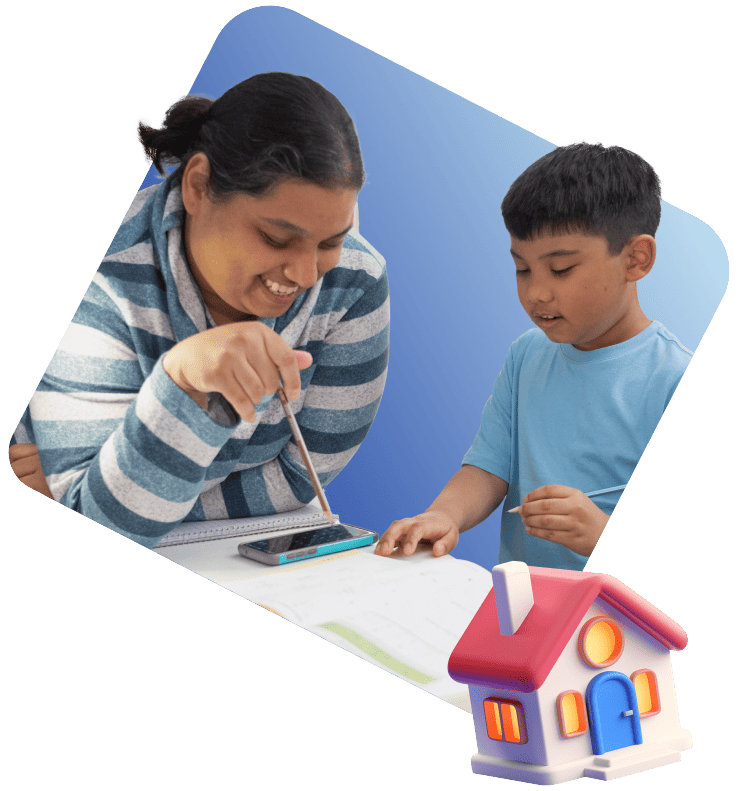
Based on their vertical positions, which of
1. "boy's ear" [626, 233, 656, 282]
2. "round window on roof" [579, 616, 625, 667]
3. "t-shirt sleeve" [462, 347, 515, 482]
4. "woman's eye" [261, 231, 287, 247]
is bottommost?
"round window on roof" [579, 616, 625, 667]

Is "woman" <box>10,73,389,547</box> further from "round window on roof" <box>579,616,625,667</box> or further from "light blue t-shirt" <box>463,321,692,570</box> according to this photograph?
"round window on roof" <box>579,616,625,667</box>

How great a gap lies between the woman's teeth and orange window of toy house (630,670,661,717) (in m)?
0.64

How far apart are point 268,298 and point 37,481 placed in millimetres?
441

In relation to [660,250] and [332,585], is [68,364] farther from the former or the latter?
[660,250]

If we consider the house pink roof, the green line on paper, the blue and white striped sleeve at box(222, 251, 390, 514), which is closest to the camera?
the house pink roof

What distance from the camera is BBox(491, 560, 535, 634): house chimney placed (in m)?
1.01

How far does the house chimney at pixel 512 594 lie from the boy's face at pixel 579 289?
350 millimetres

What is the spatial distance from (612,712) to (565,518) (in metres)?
0.25

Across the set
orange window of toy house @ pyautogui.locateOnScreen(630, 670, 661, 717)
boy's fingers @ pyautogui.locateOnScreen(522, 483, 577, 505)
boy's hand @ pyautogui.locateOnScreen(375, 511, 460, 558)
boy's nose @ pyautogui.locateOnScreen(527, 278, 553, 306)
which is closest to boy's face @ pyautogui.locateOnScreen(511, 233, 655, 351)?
boy's nose @ pyautogui.locateOnScreen(527, 278, 553, 306)

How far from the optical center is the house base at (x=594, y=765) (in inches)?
39.3

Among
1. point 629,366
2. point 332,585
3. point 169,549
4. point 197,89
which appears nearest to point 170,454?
point 169,549

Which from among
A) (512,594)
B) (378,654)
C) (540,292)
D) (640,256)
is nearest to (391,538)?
(378,654)

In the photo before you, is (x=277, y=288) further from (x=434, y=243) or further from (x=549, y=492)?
(x=549, y=492)

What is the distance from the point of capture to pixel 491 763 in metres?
1.04
